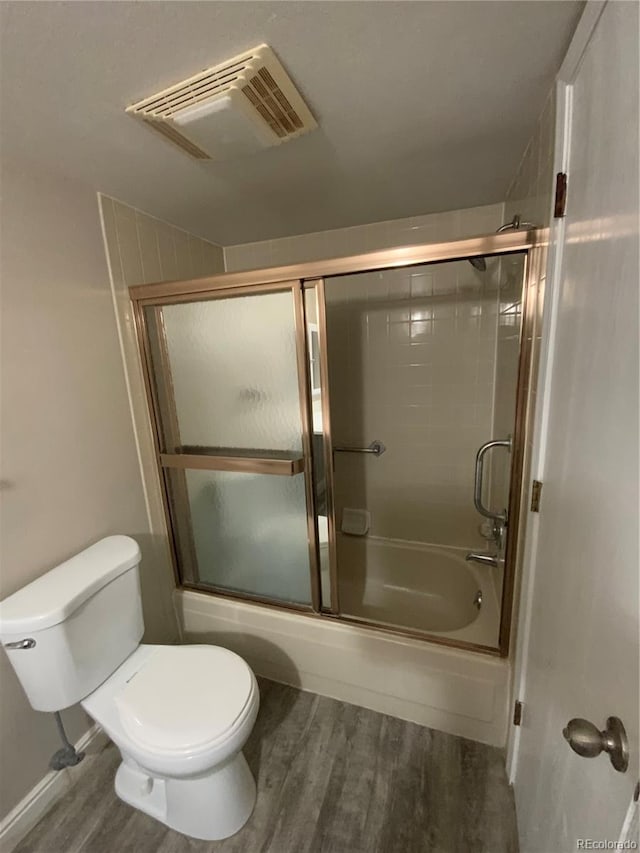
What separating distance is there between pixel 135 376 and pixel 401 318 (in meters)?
1.40

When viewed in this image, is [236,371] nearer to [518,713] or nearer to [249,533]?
[249,533]

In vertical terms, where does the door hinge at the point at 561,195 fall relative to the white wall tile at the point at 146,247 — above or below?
below

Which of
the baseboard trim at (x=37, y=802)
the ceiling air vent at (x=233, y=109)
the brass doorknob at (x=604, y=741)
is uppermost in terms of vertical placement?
the ceiling air vent at (x=233, y=109)

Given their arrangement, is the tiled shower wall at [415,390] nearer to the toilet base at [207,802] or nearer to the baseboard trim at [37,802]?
the toilet base at [207,802]

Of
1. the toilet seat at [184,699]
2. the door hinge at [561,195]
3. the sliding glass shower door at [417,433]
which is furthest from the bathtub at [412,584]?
the door hinge at [561,195]

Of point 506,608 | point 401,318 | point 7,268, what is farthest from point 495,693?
point 7,268

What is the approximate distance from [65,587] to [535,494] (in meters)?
1.44

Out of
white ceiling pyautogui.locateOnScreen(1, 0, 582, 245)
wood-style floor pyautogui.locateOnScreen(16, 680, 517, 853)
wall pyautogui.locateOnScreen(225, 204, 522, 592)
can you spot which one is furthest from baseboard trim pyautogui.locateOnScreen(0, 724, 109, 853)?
white ceiling pyautogui.locateOnScreen(1, 0, 582, 245)

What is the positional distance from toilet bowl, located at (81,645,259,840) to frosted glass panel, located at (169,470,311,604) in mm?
422

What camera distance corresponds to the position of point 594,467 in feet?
2.12

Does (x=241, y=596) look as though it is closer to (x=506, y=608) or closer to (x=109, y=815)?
(x=109, y=815)

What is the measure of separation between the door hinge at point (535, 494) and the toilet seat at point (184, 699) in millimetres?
1023

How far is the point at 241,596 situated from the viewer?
1701mm

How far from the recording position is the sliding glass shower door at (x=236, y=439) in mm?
1424
